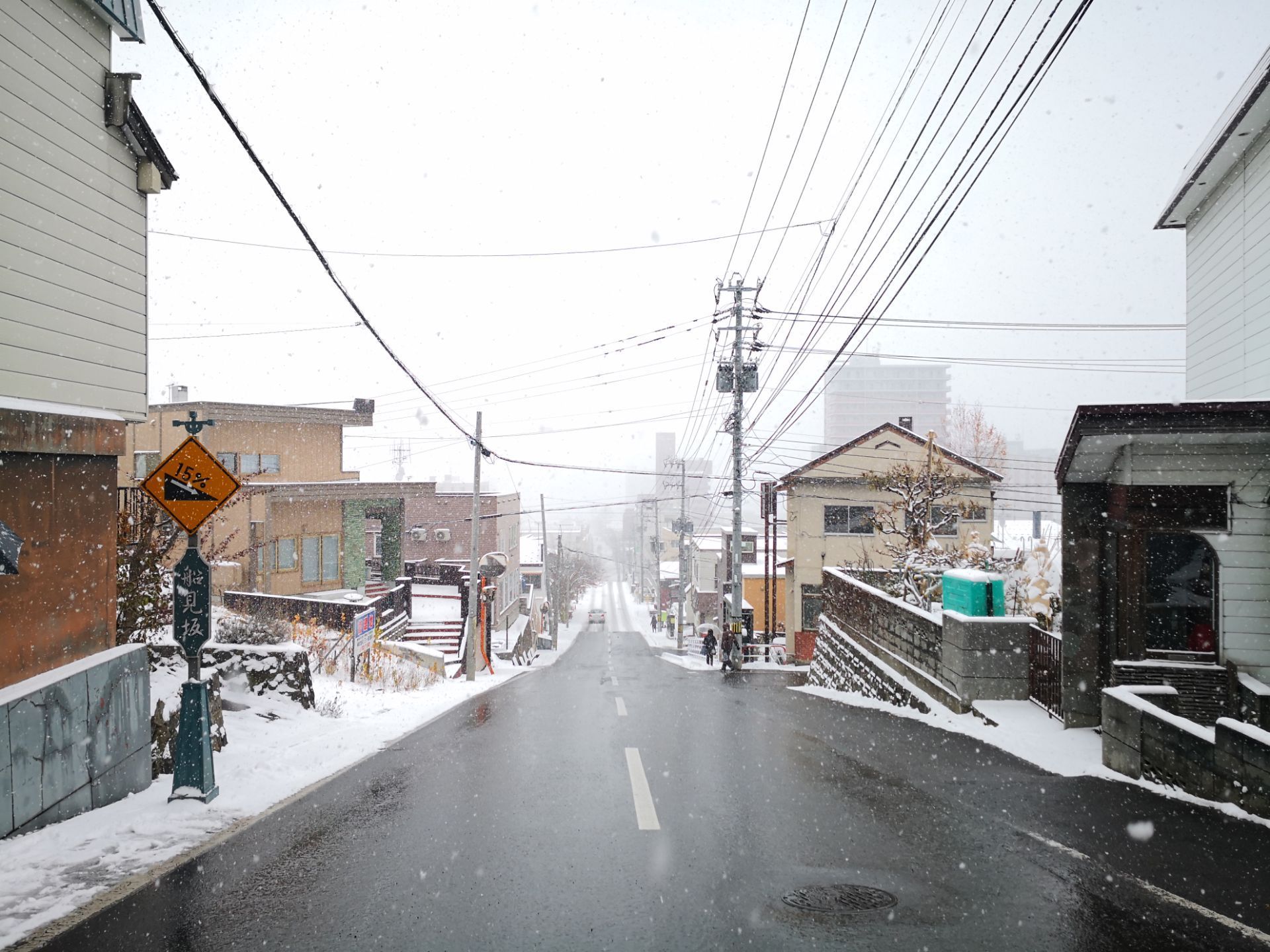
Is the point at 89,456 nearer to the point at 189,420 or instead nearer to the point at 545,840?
the point at 189,420

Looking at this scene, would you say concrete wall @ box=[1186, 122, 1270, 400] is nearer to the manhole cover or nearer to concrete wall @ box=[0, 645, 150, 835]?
the manhole cover

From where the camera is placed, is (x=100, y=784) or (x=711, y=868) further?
(x=100, y=784)

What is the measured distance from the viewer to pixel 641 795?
7395 millimetres

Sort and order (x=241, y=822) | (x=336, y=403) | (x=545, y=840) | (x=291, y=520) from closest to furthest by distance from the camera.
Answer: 1. (x=545, y=840)
2. (x=241, y=822)
3. (x=291, y=520)
4. (x=336, y=403)

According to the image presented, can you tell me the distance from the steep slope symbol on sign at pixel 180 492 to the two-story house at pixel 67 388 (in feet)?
3.34

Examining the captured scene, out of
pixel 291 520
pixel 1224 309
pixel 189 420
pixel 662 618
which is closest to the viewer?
pixel 189 420

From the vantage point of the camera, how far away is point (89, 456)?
7.81 meters

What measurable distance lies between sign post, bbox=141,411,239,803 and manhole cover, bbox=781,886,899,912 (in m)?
5.26

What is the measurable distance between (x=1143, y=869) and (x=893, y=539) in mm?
32238

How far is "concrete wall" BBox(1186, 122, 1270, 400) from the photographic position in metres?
12.7

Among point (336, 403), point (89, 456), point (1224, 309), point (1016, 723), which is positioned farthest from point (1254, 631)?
point (336, 403)

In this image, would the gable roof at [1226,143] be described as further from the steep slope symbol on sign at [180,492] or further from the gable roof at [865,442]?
the gable roof at [865,442]

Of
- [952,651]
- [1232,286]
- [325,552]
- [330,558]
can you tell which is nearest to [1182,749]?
[952,651]

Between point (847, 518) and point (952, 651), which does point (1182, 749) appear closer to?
point (952, 651)
